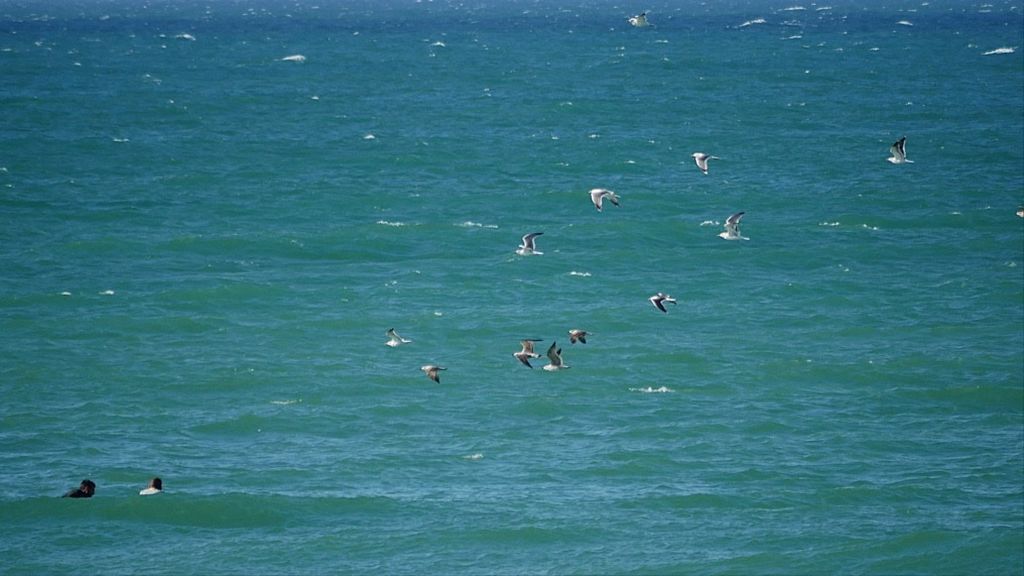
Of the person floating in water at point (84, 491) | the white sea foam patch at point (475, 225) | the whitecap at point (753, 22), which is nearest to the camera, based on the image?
the person floating in water at point (84, 491)

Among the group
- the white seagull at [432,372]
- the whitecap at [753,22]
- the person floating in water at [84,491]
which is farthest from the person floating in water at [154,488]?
the whitecap at [753,22]

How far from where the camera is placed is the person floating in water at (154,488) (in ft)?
116

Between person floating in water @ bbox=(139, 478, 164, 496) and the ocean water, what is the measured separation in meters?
0.18

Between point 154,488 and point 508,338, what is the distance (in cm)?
1623

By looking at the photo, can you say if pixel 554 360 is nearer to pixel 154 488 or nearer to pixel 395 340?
pixel 395 340

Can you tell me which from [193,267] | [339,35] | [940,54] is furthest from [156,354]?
[339,35]

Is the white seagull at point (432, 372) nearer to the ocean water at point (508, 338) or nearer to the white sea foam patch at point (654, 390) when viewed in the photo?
the ocean water at point (508, 338)

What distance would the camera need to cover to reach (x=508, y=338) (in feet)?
161

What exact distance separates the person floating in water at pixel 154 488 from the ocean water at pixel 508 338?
0.18 metres

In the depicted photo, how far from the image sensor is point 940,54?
132 metres

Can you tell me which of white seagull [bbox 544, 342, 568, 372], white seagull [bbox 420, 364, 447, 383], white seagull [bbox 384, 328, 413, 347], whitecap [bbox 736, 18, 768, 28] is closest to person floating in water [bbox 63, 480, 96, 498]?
white seagull [bbox 420, 364, 447, 383]

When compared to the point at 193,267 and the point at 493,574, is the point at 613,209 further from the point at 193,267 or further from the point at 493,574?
the point at 493,574

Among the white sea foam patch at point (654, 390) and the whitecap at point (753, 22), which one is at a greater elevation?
the whitecap at point (753, 22)

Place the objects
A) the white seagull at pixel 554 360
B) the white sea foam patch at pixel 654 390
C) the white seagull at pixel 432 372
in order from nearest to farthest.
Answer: the white seagull at pixel 432 372 < the white seagull at pixel 554 360 < the white sea foam patch at pixel 654 390
